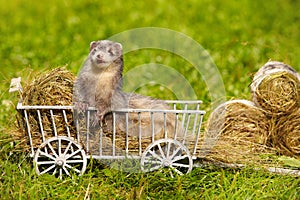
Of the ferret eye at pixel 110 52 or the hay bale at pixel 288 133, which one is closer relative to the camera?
the ferret eye at pixel 110 52

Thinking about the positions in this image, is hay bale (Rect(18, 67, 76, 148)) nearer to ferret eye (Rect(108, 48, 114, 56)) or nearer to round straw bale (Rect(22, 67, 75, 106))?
round straw bale (Rect(22, 67, 75, 106))

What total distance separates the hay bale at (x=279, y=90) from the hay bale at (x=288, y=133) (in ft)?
0.22

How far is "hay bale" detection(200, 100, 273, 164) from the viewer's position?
498 cm

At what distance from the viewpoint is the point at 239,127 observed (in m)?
5.25

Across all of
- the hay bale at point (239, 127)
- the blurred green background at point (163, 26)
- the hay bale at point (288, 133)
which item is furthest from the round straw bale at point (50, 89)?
the blurred green background at point (163, 26)

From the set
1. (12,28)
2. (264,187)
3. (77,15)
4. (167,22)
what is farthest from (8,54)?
(264,187)

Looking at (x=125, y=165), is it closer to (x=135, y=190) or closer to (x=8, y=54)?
(x=135, y=190)

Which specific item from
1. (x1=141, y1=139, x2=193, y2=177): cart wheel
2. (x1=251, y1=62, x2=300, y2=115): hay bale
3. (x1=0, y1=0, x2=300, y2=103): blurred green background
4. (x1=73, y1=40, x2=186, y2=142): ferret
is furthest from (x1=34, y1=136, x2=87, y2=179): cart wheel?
(x1=0, y1=0, x2=300, y2=103): blurred green background

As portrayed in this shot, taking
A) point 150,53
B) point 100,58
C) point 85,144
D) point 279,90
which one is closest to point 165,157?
point 85,144

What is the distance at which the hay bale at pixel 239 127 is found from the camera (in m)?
4.98

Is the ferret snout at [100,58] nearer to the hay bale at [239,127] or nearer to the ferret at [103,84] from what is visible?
the ferret at [103,84]

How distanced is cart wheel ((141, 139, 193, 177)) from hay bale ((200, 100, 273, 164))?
15.5 inches

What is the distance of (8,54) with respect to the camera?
7820 millimetres

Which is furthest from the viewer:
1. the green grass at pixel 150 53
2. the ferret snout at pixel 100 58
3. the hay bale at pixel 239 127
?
the hay bale at pixel 239 127
